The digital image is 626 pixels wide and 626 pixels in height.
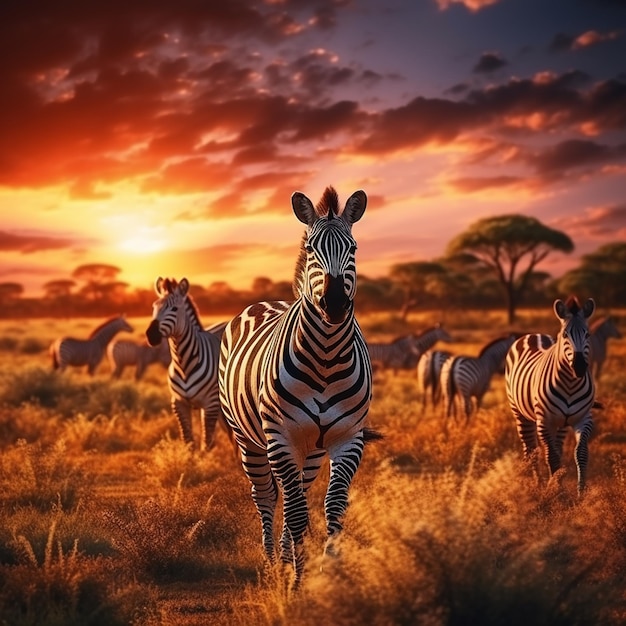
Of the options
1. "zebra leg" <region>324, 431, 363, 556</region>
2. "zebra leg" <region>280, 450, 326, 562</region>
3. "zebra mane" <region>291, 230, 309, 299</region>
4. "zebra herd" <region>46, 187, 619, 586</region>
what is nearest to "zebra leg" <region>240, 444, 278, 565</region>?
"zebra herd" <region>46, 187, 619, 586</region>

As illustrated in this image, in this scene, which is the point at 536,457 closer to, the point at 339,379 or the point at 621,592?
the point at 621,592

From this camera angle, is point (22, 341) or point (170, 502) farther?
point (22, 341)

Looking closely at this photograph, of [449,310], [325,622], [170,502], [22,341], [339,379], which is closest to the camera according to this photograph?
[325,622]

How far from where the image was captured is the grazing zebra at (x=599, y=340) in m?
22.1

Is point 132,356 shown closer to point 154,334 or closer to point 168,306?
point 168,306

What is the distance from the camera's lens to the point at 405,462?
1141cm

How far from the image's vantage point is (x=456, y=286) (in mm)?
54219

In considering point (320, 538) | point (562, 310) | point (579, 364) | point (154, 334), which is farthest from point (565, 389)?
point (154, 334)

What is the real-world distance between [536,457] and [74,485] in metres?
5.10

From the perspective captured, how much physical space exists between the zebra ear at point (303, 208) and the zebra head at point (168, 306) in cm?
527

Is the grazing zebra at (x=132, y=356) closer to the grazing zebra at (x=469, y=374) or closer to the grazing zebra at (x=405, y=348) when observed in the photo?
the grazing zebra at (x=405, y=348)

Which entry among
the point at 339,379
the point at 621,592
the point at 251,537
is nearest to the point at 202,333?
the point at 251,537

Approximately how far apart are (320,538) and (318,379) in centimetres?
190

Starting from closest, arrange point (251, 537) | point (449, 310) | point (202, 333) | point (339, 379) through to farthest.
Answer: point (339, 379) < point (251, 537) < point (202, 333) < point (449, 310)
